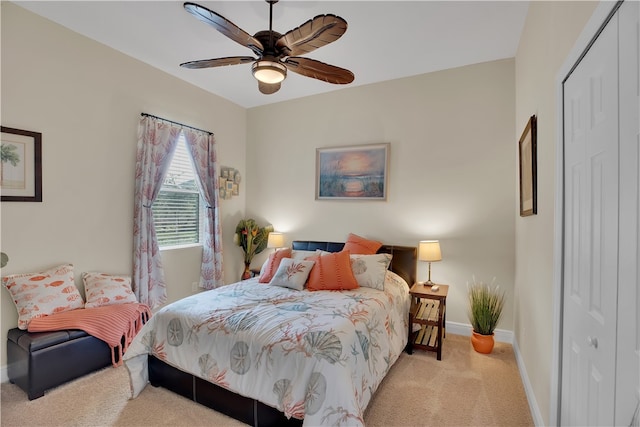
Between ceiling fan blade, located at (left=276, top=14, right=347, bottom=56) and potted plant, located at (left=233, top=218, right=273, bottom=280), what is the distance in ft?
9.09

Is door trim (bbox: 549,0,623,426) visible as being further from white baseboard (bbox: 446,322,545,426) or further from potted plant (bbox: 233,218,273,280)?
potted plant (bbox: 233,218,273,280)

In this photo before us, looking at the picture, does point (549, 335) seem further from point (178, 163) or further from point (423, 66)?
point (178, 163)

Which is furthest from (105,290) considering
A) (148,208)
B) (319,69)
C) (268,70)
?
(319,69)

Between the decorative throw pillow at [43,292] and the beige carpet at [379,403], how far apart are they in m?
0.57

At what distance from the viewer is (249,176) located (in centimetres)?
479

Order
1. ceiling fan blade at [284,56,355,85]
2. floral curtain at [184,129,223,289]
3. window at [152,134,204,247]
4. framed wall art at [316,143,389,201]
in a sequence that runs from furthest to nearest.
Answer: floral curtain at [184,129,223,289] < framed wall art at [316,143,389,201] < window at [152,134,204,247] < ceiling fan blade at [284,56,355,85]

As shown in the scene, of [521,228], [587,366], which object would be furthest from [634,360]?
[521,228]

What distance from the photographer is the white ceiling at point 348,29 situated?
7.98 feet

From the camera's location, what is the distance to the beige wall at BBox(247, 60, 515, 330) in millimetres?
3275

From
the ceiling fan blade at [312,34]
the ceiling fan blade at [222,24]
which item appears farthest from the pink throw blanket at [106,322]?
the ceiling fan blade at [312,34]

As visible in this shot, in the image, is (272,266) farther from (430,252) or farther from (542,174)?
(542,174)

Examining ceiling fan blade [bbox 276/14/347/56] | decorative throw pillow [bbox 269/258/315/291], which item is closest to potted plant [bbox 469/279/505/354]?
decorative throw pillow [bbox 269/258/315/291]

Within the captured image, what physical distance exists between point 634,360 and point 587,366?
388 millimetres

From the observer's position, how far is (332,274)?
295 centimetres
